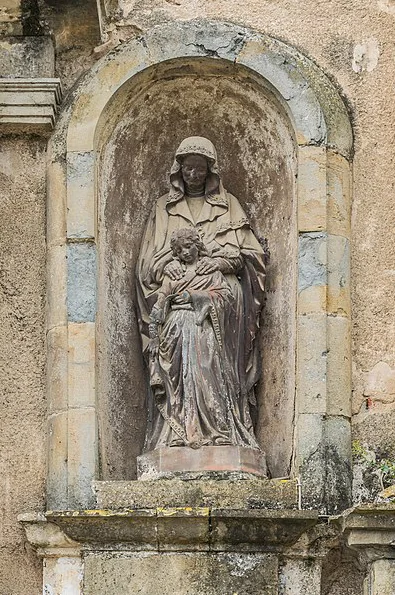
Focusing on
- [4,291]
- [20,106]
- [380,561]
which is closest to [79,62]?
[20,106]

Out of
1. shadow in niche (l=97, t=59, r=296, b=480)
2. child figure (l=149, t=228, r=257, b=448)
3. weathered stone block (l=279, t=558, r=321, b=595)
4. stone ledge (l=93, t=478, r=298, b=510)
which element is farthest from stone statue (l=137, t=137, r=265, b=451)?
weathered stone block (l=279, t=558, r=321, b=595)

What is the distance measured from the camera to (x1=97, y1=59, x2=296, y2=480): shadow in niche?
403 inches

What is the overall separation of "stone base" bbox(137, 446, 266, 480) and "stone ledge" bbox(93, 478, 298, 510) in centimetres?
6

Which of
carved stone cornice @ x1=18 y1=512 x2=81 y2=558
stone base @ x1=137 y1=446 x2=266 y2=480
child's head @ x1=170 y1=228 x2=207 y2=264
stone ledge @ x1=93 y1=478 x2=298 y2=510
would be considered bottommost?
carved stone cornice @ x1=18 y1=512 x2=81 y2=558

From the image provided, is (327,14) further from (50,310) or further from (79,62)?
(50,310)

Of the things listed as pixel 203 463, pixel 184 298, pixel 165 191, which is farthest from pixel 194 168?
pixel 203 463

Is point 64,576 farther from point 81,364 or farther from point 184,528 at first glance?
point 81,364

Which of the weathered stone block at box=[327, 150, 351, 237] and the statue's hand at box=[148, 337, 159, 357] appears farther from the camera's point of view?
the weathered stone block at box=[327, 150, 351, 237]

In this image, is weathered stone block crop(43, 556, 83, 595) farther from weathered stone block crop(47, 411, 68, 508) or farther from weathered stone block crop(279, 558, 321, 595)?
weathered stone block crop(279, 558, 321, 595)

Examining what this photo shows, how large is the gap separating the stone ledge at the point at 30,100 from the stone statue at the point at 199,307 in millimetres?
700

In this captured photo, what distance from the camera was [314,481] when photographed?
9.83m

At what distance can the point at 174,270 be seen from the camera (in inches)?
401

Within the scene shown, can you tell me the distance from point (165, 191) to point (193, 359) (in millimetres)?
1127

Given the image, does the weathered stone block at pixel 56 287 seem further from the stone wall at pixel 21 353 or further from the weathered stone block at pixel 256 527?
the weathered stone block at pixel 256 527
